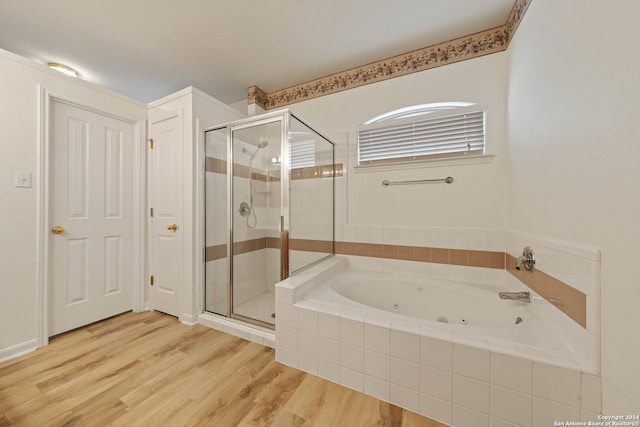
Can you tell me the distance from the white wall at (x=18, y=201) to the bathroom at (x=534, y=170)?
0.01 meters

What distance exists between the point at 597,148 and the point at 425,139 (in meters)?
1.23

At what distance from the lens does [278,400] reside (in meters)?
1.19

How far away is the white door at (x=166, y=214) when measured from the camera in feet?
6.81

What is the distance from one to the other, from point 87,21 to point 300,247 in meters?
2.33

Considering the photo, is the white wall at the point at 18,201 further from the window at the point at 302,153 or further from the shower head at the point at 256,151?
the window at the point at 302,153

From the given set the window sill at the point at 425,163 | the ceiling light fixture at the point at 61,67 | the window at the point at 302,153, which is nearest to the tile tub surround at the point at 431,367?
the window at the point at 302,153

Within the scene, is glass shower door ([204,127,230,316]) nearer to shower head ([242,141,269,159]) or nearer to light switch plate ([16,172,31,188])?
shower head ([242,141,269,159])

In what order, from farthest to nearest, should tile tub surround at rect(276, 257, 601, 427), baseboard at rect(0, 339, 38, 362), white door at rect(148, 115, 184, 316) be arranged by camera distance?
white door at rect(148, 115, 184, 316)
baseboard at rect(0, 339, 38, 362)
tile tub surround at rect(276, 257, 601, 427)

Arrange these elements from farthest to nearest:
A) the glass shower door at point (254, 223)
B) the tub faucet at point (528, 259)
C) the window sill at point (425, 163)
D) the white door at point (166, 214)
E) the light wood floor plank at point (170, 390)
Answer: the white door at point (166, 214), the glass shower door at point (254, 223), the window sill at point (425, 163), the tub faucet at point (528, 259), the light wood floor plank at point (170, 390)

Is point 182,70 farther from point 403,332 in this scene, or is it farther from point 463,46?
point 403,332

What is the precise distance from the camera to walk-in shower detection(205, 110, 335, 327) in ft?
6.35

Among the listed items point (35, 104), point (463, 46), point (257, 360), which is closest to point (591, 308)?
point (257, 360)

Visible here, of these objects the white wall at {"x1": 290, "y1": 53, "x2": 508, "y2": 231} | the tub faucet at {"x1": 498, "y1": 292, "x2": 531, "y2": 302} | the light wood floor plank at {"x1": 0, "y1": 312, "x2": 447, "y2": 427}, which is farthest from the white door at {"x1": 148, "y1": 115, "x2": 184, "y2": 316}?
the tub faucet at {"x1": 498, "y1": 292, "x2": 531, "y2": 302}

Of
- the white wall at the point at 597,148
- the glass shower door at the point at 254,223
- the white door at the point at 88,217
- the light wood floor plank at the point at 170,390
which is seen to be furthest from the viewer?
the glass shower door at the point at 254,223
